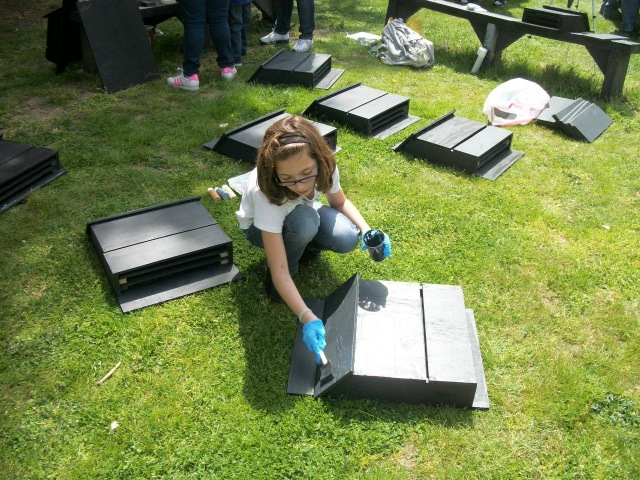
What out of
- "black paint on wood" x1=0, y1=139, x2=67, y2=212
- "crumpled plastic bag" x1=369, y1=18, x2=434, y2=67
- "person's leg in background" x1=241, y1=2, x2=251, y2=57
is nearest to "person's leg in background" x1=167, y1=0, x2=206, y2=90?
"person's leg in background" x1=241, y1=2, x2=251, y2=57

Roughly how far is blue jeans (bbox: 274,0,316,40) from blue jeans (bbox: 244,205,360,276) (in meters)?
4.29

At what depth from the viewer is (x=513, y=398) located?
8.39ft

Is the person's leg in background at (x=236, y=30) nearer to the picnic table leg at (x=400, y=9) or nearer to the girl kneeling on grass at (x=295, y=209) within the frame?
the picnic table leg at (x=400, y=9)

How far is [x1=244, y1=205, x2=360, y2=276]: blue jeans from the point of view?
2867mm

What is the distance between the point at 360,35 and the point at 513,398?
5.99 metres

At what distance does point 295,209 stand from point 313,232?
155 millimetres

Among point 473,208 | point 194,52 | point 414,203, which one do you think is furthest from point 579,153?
point 194,52

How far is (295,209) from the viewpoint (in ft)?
9.39

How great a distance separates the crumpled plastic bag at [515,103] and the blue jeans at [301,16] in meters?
2.47

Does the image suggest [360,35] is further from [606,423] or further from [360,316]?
[606,423]

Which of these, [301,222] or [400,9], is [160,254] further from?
[400,9]

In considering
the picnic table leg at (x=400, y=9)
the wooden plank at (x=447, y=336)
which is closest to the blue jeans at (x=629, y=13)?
the picnic table leg at (x=400, y=9)

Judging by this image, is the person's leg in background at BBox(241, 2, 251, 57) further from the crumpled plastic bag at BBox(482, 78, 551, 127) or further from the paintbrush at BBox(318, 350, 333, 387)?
the paintbrush at BBox(318, 350, 333, 387)

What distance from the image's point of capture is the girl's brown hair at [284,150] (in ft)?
8.25
